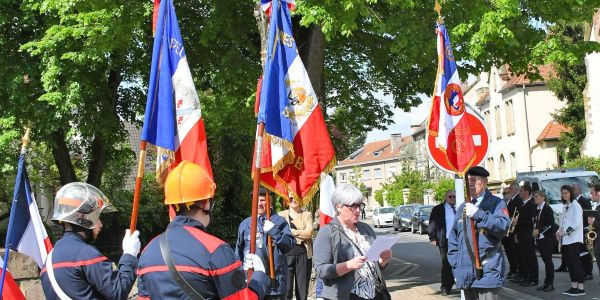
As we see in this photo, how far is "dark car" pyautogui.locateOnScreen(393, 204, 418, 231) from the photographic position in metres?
42.1

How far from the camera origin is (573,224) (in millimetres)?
13125

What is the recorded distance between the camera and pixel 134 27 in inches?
643

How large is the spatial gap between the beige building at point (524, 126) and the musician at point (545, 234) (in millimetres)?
37696

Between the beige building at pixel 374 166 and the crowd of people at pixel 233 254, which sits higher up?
the beige building at pixel 374 166

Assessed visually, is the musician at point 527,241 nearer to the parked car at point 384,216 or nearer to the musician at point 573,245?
the musician at point 573,245

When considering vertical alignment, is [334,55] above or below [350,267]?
above

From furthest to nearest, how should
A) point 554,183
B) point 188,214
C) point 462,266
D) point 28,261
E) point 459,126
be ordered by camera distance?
point 554,183, point 28,261, point 459,126, point 462,266, point 188,214

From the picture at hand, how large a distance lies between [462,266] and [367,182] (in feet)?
363

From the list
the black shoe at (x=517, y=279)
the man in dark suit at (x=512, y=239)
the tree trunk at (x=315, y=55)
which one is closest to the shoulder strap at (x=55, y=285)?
the tree trunk at (x=315, y=55)

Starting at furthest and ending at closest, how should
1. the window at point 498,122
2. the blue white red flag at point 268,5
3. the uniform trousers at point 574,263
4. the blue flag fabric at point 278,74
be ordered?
the window at point 498,122
the uniform trousers at point 574,263
the blue white red flag at point 268,5
the blue flag fabric at point 278,74

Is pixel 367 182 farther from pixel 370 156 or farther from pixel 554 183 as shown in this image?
pixel 554 183

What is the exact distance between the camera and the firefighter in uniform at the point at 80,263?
480 cm

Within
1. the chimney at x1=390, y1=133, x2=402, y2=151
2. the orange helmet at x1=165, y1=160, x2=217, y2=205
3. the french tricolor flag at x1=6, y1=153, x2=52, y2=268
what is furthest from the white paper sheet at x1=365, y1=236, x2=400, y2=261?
the chimney at x1=390, y1=133, x2=402, y2=151

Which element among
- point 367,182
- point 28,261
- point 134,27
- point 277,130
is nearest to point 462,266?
point 277,130
